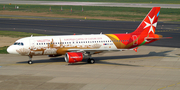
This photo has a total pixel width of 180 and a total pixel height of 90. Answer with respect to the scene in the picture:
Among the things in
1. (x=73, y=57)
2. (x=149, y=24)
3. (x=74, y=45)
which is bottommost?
(x=73, y=57)

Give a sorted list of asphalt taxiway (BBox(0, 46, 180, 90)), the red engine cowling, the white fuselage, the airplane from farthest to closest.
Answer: the white fuselage
the airplane
the red engine cowling
asphalt taxiway (BBox(0, 46, 180, 90))

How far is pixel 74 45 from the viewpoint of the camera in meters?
43.6

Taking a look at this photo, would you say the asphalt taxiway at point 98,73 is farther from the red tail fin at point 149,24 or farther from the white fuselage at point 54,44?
the red tail fin at point 149,24

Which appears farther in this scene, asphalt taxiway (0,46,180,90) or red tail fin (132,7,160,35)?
red tail fin (132,7,160,35)

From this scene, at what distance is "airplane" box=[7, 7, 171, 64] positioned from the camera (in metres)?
42.1

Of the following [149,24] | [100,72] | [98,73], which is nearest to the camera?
[98,73]

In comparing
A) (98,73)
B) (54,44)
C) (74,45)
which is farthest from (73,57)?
(98,73)

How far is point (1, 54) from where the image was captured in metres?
51.8

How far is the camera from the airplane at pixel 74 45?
4212 centimetres

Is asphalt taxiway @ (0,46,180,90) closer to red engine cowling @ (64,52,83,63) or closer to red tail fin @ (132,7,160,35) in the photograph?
red engine cowling @ (64,52,83,63)

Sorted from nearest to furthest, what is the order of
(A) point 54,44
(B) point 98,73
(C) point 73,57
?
(B) point 98,73 < (C) point 73,57 < (A) point 54,44

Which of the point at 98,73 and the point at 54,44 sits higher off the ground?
the point at 54,44

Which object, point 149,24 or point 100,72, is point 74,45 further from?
point 149,24

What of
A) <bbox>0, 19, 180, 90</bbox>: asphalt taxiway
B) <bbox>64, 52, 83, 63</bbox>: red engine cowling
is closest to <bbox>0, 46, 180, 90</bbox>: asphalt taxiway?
<bbox>0, 19, 180, 90</bbox>: asphalt taxiway
